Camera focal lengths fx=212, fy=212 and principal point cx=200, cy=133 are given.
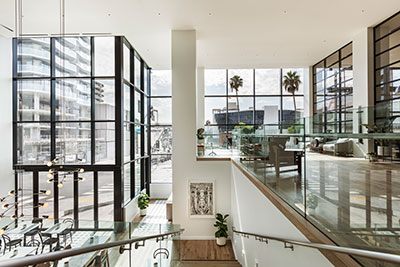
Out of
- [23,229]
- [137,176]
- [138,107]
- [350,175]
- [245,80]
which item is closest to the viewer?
[350,175]

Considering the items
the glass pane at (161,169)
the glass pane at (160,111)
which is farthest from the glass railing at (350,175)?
the glass pane at (160,111)

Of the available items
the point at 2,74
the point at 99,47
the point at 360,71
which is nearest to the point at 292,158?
the point at 360,71

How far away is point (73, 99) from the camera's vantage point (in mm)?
7426

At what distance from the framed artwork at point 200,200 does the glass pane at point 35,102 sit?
18.4ft

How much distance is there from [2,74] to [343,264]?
989 cm

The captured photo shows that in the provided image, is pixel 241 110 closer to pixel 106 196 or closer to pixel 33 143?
pixel 106 196

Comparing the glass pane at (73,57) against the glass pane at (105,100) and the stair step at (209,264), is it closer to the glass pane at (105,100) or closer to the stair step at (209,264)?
the glass pane at (105,100)

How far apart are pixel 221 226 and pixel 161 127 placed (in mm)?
6131

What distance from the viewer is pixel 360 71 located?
23.2ft

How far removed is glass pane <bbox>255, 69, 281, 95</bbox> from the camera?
1118cm

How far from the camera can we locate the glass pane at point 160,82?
1120 cm

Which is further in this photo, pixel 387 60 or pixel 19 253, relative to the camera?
pixel 387 60

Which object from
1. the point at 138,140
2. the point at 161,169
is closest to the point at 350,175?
the point at 138,140

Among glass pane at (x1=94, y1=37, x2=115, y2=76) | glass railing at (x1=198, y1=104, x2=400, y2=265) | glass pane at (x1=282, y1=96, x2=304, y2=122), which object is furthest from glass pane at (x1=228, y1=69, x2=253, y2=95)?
glass railing at (x1=198, y1=104, x2=400, y2=265)
